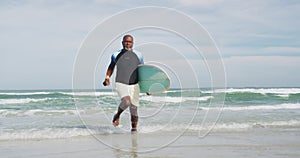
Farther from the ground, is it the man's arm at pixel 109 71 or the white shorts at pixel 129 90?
the man's arm at pixel 109 71

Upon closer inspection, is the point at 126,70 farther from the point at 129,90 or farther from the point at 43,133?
the point at 43,133

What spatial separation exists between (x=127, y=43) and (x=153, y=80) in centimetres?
87

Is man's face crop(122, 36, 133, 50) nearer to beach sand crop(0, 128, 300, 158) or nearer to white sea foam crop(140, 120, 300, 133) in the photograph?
beach sand crop(0, 128, 300, 158)

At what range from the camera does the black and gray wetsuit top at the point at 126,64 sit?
686cm

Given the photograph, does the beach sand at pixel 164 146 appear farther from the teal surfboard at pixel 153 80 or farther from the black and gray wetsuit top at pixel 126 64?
the black and gray wetsuit top at pixel 126 64

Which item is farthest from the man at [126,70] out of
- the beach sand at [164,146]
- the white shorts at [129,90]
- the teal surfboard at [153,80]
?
the beach sand at [164,146]

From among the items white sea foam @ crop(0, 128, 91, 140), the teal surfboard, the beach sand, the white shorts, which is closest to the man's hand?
the white shorts

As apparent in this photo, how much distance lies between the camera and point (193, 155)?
5.43 meters

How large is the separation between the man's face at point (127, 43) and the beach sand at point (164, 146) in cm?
167

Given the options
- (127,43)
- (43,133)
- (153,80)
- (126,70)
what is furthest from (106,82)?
(43,133)

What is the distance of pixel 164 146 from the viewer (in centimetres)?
616

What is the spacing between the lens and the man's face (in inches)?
271

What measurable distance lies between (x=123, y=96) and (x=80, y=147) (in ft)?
4.21

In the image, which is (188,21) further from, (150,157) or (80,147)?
(80,147)
